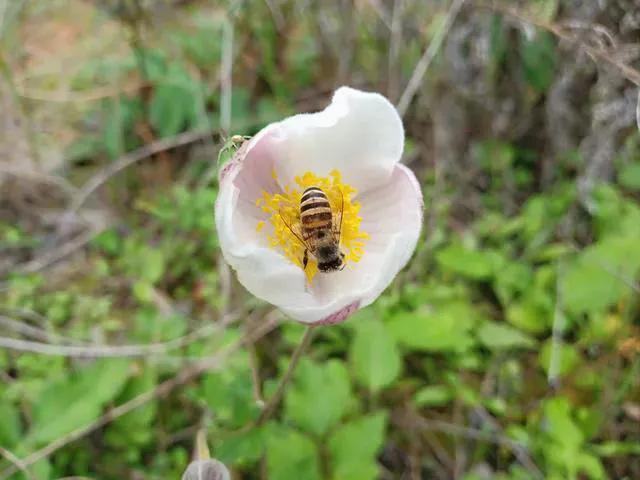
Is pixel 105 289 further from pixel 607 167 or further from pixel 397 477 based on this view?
pixel 607 167

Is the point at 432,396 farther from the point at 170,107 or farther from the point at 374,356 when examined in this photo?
the point at 170,107

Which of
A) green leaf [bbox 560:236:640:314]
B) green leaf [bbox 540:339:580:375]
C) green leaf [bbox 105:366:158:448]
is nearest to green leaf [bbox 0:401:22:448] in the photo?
green leaf [bbox 105:366:158:448]

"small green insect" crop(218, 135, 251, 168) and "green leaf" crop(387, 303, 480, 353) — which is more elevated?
"small green insect" crop(218, 135, 251, 168)

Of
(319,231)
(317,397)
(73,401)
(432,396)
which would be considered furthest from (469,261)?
(73,401)

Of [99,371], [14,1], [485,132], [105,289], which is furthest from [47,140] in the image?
[485,132]

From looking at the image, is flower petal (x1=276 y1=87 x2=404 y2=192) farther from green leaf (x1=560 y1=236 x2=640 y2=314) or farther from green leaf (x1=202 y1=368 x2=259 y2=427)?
green leaf (x1=560 y1=236 x2=640 y2=314)

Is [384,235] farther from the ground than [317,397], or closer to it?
farther from the ground
